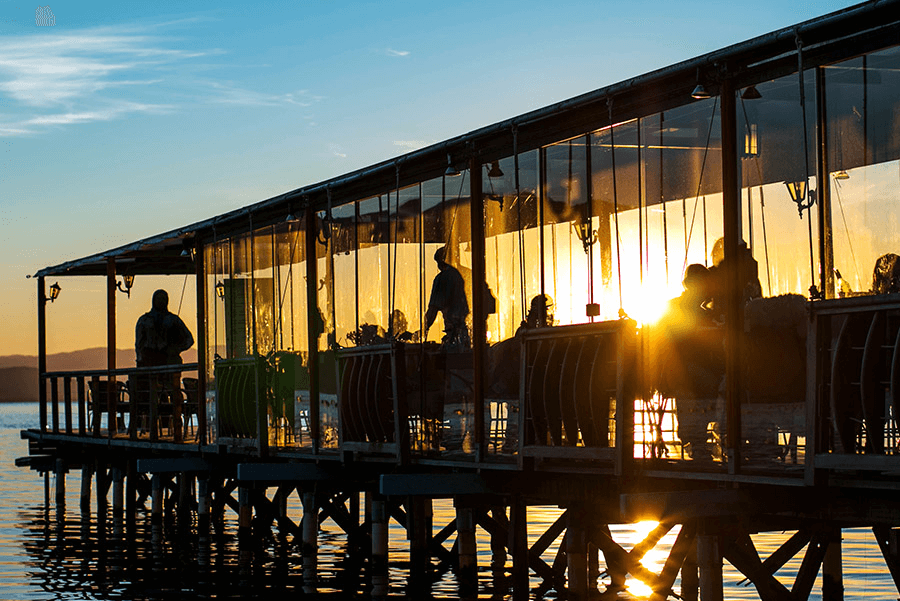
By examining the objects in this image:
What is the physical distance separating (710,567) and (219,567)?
11.3 metres

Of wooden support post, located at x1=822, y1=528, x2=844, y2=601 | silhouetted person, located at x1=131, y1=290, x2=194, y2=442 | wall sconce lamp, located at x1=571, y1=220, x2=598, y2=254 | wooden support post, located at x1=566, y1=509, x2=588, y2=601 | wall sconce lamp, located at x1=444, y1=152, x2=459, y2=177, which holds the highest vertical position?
wall sconce lamp, located at x1=444, y1=152, x2=459, y2=177

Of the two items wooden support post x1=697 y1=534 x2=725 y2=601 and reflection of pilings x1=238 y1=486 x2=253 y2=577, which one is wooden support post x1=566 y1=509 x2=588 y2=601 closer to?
wooden support post x1=697 y1=534 x2=725 y2=601

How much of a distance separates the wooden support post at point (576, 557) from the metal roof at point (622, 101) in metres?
2.98

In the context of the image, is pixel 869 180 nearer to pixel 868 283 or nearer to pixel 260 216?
pixel 868 283

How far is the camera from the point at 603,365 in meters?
9.45

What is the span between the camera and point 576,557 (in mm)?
10727

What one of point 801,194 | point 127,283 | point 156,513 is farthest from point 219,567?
point 801,194

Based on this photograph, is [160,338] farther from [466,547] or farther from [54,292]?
[466,547]

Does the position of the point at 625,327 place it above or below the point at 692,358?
above

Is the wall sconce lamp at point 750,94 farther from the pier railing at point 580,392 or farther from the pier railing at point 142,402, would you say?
the pier railing at point 142,402

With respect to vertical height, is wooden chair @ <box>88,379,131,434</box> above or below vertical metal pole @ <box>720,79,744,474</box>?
below

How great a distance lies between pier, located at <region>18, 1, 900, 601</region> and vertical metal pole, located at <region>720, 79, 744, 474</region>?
0.01 m

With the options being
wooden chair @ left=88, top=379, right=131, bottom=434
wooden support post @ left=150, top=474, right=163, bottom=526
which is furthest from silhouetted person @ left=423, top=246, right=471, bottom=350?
wooden chair @ left=88, top=379, right=131, bottom=434

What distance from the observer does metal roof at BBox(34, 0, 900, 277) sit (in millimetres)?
8531
